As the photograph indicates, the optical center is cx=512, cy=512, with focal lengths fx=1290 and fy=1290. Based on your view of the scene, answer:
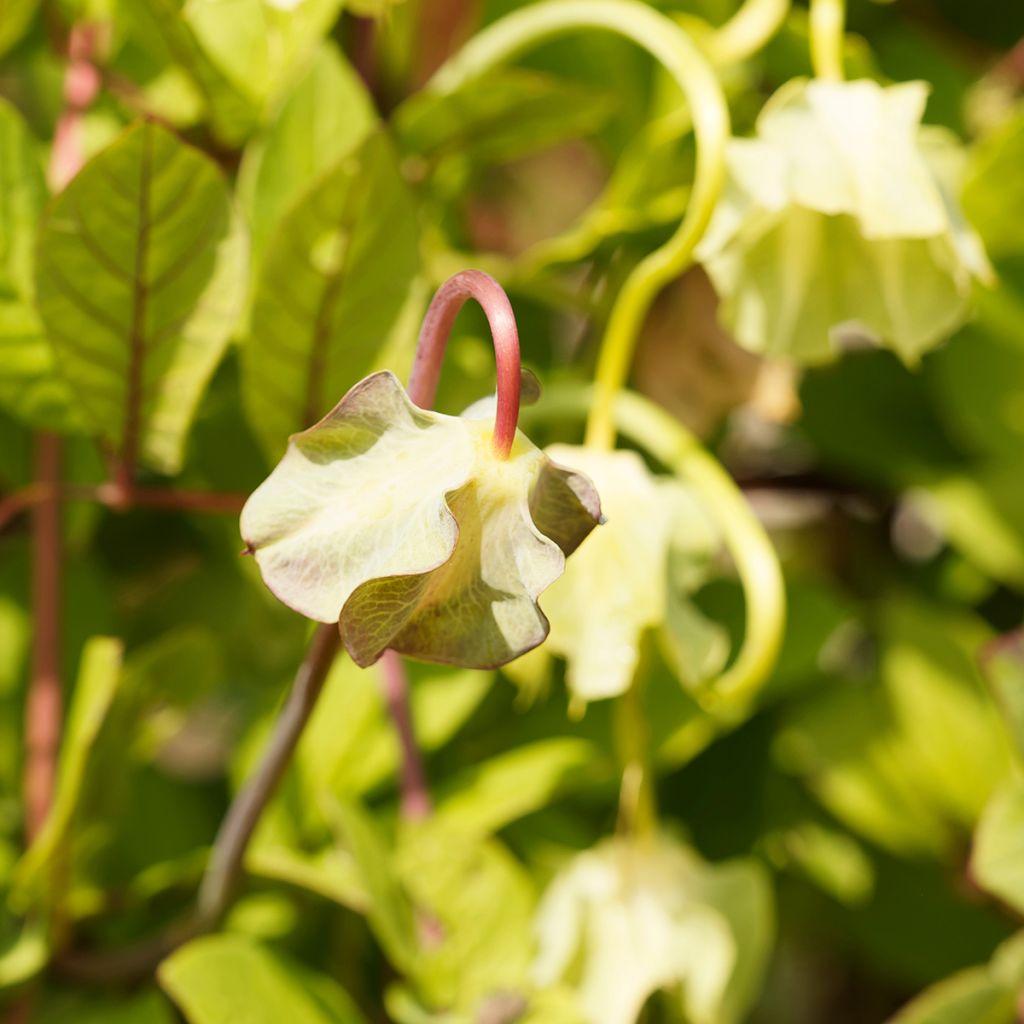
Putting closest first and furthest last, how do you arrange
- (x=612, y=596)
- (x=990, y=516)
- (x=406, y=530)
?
(x=406, y=530) → (x=612, y=596) → (x=990, y=516)

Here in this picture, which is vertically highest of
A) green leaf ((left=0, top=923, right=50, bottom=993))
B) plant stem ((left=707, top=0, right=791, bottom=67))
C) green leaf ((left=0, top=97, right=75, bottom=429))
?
plant stem ((left=707, top=0, right=791, bottom=67))

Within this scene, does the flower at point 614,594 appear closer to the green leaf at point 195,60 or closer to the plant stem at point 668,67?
the plant stem at point 668,67

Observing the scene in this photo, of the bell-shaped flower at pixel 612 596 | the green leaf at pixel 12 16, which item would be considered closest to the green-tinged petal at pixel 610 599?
the bell-shaped flower at pixel 612 596

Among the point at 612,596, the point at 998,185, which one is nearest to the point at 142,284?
the point at 612,596

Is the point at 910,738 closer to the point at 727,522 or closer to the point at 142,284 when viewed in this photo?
the point at 727,522

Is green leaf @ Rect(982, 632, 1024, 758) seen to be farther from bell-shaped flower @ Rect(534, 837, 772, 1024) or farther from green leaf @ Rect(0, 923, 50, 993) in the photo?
green leaf @ Rect(0, 923, 50, 993)

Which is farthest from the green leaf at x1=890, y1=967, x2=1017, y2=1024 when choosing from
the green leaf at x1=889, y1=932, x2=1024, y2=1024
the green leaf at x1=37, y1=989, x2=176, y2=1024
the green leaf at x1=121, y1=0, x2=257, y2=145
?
the green leaf at x1=121, y1=0, x2=257, y2=145
